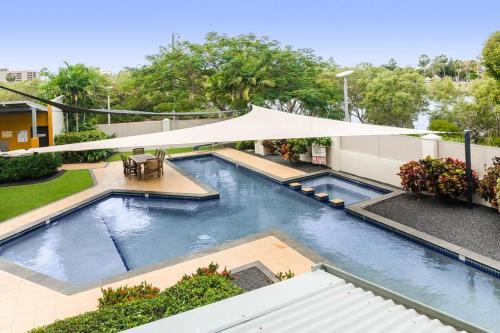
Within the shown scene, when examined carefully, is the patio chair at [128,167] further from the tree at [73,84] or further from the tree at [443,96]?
the tree at [443,96]

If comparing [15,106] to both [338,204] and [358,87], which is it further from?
[358,87]

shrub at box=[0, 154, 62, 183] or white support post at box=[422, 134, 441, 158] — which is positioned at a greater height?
white support post at box=[422, 134, 441, 158]

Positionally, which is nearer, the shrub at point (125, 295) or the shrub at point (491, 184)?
the shrub at point (125, 295)

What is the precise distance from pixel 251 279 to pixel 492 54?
952 centimetres

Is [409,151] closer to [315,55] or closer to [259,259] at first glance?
[259,259]

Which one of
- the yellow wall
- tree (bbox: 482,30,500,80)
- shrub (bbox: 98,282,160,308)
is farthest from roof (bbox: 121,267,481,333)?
the yellow wall

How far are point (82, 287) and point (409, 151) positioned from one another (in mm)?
8668

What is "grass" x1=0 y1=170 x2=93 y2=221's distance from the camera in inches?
405

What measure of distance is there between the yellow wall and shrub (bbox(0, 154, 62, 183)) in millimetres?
4519

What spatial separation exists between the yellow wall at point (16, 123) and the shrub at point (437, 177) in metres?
15.3

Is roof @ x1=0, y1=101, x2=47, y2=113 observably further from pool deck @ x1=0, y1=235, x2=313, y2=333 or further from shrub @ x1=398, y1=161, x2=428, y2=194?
shrub @ x1=398, y1=161, x2=428, y2=194

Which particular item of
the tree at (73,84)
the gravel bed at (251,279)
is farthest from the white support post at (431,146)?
the tree at (73,84)

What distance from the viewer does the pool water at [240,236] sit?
6070 mm

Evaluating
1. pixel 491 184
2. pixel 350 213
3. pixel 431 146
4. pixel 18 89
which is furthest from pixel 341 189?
pixel 18 89
